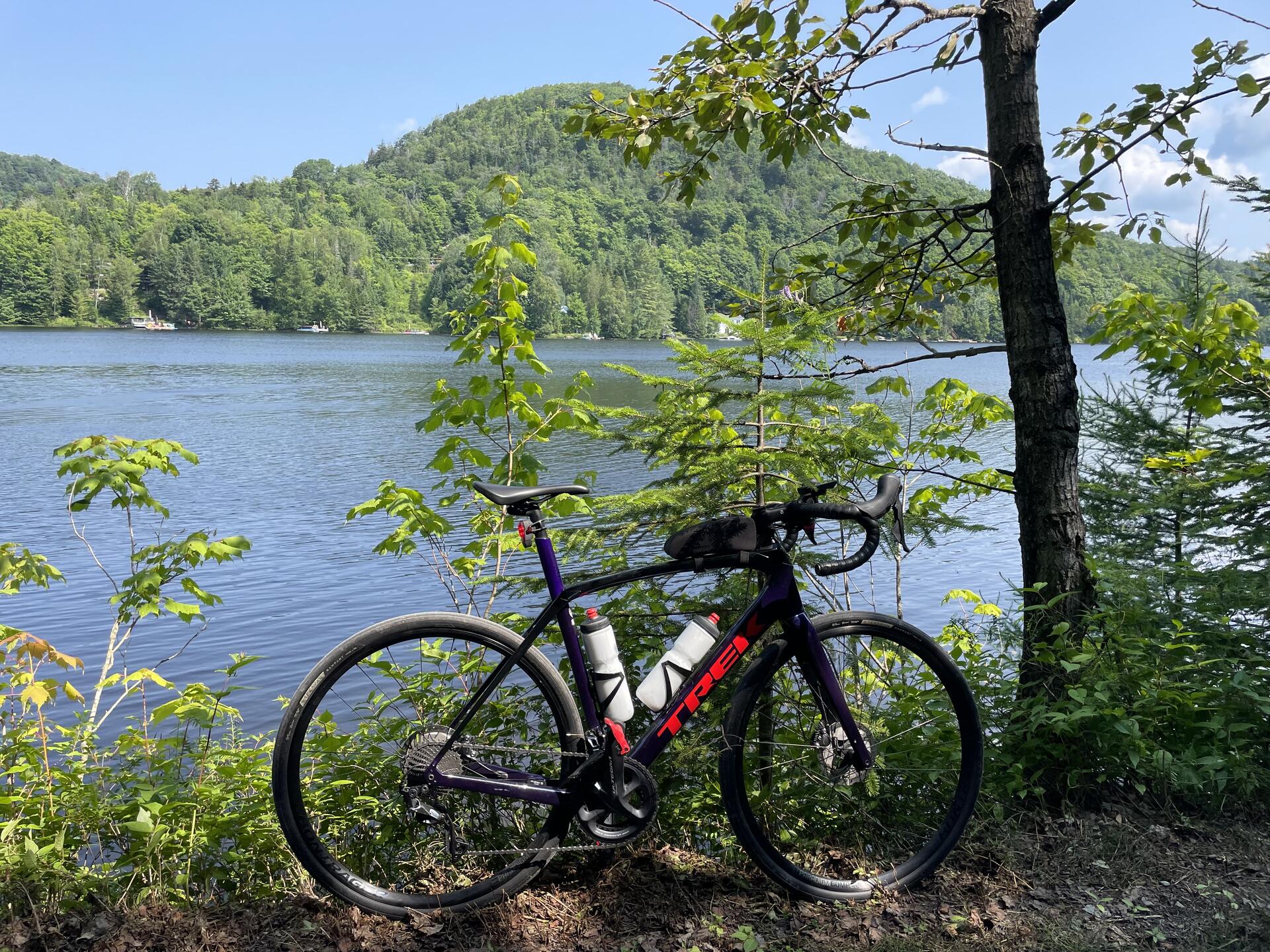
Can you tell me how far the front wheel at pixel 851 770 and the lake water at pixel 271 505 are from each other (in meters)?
2.15

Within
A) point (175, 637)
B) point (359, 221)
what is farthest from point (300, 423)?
point (359, 221)

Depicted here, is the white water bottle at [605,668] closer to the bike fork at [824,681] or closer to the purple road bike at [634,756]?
the purple road bike at [634,756]

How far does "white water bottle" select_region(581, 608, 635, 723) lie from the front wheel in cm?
34

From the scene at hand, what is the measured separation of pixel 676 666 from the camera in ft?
9.73

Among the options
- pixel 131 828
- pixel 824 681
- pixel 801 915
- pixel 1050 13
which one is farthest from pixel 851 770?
pixel 1050 13

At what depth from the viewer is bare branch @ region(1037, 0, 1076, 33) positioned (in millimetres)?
3852

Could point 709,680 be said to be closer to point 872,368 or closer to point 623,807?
point 623,807

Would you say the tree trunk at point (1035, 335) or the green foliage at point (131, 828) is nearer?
the green foliage at point (131, 828)

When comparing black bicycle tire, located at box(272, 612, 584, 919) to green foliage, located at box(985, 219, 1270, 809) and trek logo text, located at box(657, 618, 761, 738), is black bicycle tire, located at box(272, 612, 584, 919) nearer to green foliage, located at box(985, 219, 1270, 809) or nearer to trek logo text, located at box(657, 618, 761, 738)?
trek logo text, located at box(657, 618, 761, 738)

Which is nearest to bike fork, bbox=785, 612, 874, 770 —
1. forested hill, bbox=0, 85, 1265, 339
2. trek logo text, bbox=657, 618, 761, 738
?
trek logo text, bbox=657, 618, 761, 738

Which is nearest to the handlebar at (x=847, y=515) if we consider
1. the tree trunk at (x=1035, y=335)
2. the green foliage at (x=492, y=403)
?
the tree trunk at (x=1035, y=335)

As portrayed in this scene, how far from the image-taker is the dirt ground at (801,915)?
2756mm

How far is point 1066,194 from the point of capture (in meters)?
3.92

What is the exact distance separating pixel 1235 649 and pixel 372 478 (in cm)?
2154
